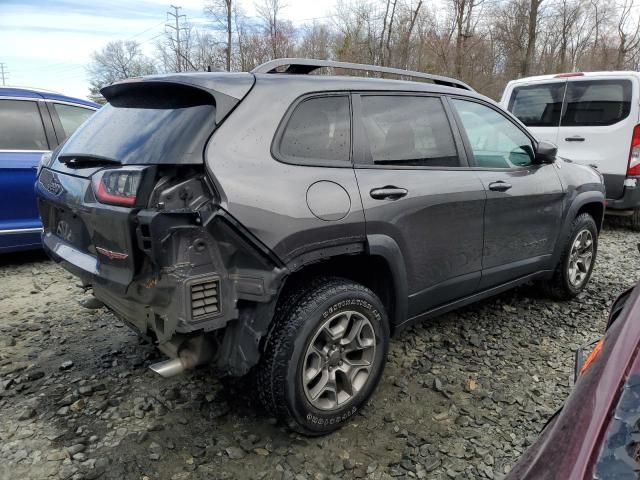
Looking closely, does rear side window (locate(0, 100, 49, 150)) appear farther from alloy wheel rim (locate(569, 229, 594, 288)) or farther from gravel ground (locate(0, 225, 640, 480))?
alloy wheel rim (locate(569, 229, 594, 288))

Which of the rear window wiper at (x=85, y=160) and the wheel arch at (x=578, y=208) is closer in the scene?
the rear window wiper at (x=85, y=160)

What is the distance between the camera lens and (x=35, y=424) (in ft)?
8.68

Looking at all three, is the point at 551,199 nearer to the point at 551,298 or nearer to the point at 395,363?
the point at 551,298

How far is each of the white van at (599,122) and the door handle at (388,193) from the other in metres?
5.36

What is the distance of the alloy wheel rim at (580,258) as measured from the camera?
430cm

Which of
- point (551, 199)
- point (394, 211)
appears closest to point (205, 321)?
point (394, 211)

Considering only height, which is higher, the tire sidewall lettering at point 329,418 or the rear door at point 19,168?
the rear door at point 19,168

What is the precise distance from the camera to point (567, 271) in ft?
13.8

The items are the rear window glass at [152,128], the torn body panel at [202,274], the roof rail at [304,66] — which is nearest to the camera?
the torn body panel at [202,274]

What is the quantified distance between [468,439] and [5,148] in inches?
192

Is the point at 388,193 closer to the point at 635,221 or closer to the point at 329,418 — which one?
the point at 329,418

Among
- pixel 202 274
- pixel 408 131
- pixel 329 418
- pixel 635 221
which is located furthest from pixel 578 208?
pixel 635 221

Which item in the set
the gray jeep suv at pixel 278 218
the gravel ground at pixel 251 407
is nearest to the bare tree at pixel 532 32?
the gravel ground at pixel 251 407

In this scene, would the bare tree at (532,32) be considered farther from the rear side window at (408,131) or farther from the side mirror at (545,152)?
the rear side window at (408,131)
